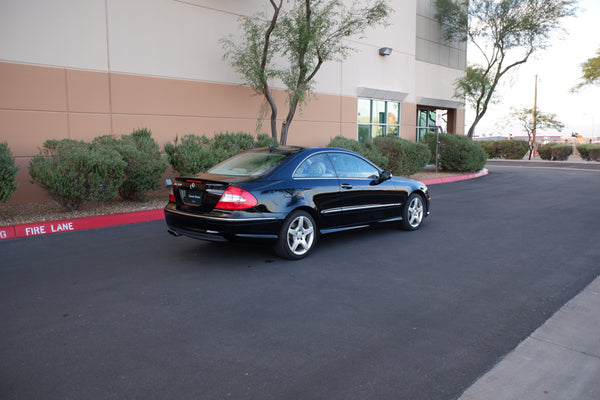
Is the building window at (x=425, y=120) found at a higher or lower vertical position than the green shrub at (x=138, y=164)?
higher

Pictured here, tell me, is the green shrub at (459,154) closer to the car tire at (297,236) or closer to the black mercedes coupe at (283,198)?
the black mercedes coupe at (283,198)

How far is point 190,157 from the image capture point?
1079 cm

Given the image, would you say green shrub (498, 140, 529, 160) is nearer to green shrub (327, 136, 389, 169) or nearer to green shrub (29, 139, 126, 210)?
green shrub (327, 136, 389, 169)

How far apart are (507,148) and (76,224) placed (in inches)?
1332

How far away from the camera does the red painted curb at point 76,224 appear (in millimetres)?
7766

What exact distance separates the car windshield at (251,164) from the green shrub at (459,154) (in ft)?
49.8

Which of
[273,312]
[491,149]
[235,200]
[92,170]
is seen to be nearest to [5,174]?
[92,170]

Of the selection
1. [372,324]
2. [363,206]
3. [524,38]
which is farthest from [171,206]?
[524,38]

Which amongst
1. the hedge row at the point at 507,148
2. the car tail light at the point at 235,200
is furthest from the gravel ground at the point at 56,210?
the hedge row at the point at 507,148

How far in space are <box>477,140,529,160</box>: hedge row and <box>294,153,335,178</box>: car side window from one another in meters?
30.6

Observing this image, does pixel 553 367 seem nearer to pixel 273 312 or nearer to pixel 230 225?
pixel 273 312

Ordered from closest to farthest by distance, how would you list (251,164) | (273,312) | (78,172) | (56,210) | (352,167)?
1. (273,312)
2. (251,164)
3. (352,167)
4. (78,172)
5. (56,210)

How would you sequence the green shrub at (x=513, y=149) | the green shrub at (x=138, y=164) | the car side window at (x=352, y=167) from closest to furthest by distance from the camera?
the car side window at (x=352, y=167)
the green shrub at (x=138, y=164)
the green shrub at (x=513, y=149)

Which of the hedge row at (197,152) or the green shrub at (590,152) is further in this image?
the green shrub at (590,152)
